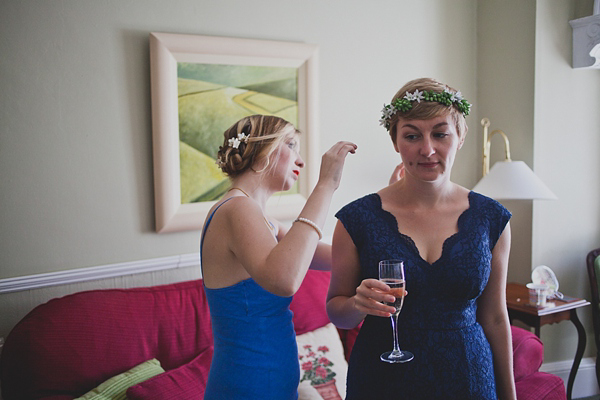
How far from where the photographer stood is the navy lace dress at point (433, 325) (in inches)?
62.5

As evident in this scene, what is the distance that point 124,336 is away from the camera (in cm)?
247

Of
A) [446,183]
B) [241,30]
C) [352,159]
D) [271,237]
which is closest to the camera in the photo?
[271,237]

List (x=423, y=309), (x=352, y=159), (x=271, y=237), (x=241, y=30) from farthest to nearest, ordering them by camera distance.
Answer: (x=352, y=159)
(x=241, y=30)
(x=423, y=309)
(x=271, y=237)

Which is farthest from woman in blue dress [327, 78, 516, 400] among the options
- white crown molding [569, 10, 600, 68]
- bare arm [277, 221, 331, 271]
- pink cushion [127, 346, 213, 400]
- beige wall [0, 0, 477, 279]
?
white crown molding [569, 10, 600, 68]

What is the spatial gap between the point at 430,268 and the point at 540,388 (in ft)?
4.69

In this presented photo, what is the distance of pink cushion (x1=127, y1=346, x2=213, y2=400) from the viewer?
2232 millimetres

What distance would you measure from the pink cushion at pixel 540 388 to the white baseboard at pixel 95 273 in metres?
1.73

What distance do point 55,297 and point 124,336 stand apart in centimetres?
50

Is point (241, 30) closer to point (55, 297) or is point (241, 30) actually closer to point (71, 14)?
point (71, 14)

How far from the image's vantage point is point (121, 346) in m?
2.44

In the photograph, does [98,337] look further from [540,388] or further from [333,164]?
[540,388]

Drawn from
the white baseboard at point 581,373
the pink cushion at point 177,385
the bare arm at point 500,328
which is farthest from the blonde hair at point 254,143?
the white baseboard at point 581,373

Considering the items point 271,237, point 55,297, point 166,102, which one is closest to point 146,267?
point 55,297

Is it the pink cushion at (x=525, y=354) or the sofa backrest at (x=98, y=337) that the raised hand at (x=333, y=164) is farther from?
the pink cushion at (x=525, y=354)
